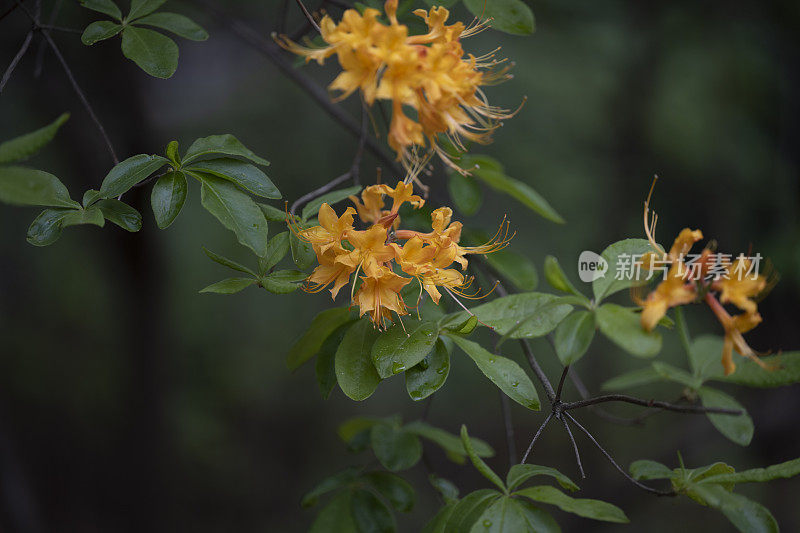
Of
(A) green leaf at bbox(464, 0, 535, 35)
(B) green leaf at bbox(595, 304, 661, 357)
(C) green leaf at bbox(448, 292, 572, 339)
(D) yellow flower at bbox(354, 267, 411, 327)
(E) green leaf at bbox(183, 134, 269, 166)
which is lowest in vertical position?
(B) green leaf at bbox(595, 304, 661, 357)

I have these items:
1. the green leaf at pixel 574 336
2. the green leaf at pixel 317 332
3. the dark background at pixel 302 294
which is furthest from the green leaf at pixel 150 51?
the dark background at pixel 302 294

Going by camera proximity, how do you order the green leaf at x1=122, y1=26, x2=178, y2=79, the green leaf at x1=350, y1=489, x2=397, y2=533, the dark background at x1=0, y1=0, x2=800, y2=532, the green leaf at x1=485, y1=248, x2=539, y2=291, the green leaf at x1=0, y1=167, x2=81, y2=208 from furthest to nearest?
the dark background at x1=0, y1=0, x2=800, y2=532 → the green leaf at x1=485, y1=248, x2=539, y2=291 → the green leaf at x1=350, y1=489, x2=397, y2=533 → the green leaf at x1=122, y1=26, x2=178, y2=79 → the green leaf at x1=0, y1=167, x2=81, y2=208

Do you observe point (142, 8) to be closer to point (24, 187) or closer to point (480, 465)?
point (24, 187)

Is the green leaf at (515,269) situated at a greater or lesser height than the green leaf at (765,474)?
greater

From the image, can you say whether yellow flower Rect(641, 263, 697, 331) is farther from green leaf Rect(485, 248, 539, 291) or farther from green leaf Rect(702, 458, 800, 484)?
green leaf Rect(485, 248, 539, 291)

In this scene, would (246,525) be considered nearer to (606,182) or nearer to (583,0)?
(606,182)

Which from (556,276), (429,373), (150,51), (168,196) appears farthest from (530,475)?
(150,51)

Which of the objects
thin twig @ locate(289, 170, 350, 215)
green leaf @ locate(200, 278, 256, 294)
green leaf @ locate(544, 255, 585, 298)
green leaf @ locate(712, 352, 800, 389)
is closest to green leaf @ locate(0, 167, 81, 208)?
green leaf @ locate(200, 278, 256, 294)

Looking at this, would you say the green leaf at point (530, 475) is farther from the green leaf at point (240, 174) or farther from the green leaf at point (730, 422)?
the green leaf at point (240, 174)
